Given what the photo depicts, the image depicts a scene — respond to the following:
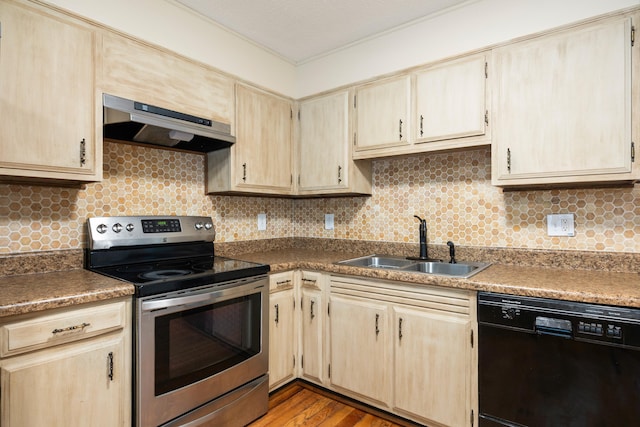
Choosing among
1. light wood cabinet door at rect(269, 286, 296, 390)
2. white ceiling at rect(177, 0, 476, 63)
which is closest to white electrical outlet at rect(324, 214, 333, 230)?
light wood cabinet door at rect(269, 286, 296, 390)

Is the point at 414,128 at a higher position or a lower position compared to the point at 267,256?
higher

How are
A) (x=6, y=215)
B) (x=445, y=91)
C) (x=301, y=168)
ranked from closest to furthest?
(x=6, y=215)
(x=445, y=91)
(x=301, y=168)

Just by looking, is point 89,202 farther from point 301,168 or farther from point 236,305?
point 301,168

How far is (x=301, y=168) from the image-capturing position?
9.00 ft

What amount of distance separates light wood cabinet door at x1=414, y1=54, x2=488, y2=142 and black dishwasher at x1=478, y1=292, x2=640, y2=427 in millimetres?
965

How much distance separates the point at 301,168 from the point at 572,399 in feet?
6.92

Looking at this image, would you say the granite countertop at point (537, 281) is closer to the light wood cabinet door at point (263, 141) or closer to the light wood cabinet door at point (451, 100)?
the light wood cabinet door at point (263, 141)

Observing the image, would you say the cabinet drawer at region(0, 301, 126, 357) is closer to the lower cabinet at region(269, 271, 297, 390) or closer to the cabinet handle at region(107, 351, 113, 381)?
the cabinet handle at region(107, 351, 113, 381)

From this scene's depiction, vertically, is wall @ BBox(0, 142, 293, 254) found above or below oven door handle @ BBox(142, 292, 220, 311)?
above

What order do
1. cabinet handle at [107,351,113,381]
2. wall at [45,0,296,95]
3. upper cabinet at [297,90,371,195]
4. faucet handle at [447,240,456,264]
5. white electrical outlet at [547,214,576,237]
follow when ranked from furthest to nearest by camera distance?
upper cabinet at [297,90,371,195] → faucet handle at [447,240,456,264] → white electrical outlet at [547,214,576,237] → wall at [45,0,296,95] → cabinet handle at [107,351,113,381]

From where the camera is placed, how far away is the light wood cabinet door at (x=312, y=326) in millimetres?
2248

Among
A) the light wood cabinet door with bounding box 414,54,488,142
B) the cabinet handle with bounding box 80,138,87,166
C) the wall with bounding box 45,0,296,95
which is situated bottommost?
the cabinet handle with bounding box 80,138,87,166

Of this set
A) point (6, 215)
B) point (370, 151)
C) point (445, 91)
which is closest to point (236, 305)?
point (6, 215)

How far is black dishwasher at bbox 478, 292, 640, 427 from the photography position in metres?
1.33
